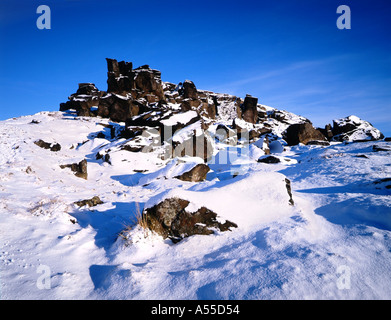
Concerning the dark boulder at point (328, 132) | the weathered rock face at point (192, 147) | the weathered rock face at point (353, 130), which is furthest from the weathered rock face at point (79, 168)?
the dark boulder at point (328, 132)

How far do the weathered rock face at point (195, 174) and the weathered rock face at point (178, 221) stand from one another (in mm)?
7767

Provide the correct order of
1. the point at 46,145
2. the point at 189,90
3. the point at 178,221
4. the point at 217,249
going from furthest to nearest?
the point at 189,90 < the point at 46,145 < the point at 178,221 < the point at 217,249

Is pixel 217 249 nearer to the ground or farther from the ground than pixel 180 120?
nearer to the ground

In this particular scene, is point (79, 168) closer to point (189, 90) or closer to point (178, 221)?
point (178, 221)

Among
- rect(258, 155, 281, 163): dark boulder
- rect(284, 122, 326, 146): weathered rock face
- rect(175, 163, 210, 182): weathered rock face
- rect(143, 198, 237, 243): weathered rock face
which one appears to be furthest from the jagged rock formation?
rect(143, 198, 237, 243): weathered rock face

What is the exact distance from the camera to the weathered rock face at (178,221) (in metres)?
4.29

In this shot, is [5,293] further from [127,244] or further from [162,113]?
[162,113]

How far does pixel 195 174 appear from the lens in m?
12.5

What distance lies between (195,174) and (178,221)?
26.7 ft

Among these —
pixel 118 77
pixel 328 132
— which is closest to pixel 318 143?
pixel 328 132

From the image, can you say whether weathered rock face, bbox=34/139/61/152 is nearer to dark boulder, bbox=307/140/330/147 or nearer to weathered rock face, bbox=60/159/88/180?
weathered rock face, bbox=60/159/88/180

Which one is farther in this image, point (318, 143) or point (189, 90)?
point (189, 90)

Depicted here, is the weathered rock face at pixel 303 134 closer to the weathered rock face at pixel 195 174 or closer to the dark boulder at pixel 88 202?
the weathered rock face at pixel 195 174
